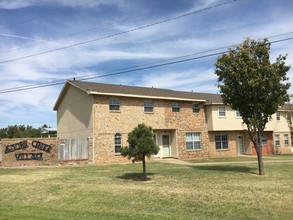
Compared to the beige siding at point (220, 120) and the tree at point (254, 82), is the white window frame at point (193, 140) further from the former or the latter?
Answer: the tree at point (254, 82)

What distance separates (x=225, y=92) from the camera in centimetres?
1762

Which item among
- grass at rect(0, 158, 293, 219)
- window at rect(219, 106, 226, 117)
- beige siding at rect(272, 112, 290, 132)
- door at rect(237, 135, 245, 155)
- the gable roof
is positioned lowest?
grass at rect(0, 158, 293, 219)

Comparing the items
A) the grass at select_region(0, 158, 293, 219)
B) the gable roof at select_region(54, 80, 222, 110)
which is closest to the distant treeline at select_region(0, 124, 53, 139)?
the gable roof at select_region(54, 80, 222, 110)

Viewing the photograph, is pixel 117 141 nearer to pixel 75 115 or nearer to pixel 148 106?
pixel 148 106

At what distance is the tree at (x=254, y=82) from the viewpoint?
1639 centimetres

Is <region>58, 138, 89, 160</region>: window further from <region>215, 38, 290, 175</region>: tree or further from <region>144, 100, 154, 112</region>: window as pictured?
<region>215, 38, 290, 175</region>: tree

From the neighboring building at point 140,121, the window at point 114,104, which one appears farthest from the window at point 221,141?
the window at point 114,104

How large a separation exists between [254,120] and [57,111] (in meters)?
21.4

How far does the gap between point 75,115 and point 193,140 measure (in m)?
11.6

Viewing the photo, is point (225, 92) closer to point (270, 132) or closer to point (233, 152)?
point (233, 152)

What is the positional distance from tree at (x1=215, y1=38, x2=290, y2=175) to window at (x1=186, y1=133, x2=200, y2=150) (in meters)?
13.0

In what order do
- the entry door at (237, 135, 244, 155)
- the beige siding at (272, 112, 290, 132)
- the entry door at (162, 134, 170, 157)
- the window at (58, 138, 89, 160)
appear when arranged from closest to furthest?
the window at (58, 138, 89, 160) < the entry door at (162, 134, 170, 157) < the entry door at (237, 135, 244, 155) < the beige siding at (272, 112, 290, 132)

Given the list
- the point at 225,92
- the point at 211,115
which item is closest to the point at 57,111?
the point at 211,115

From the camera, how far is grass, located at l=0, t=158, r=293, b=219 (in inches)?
341
